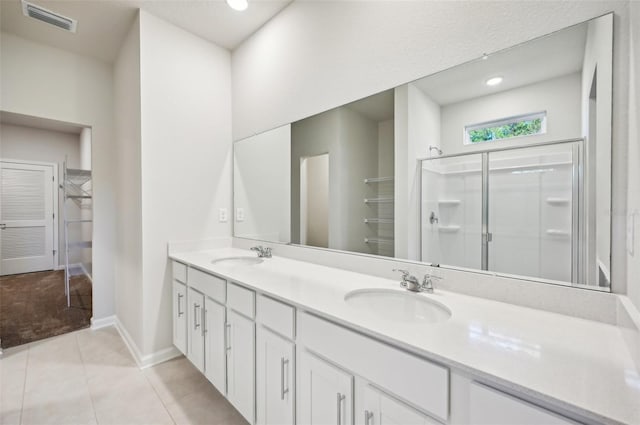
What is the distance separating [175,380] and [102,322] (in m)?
1.57

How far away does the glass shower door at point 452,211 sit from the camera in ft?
4.15

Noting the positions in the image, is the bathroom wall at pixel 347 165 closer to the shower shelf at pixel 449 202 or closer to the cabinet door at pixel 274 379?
the shower shelf at pixel 449 202

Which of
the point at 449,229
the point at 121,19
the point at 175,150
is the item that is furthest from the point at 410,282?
the point at 121,19

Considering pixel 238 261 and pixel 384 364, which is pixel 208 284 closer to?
pixel 238 261

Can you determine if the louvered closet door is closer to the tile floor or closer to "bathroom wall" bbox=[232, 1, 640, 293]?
the tile floor

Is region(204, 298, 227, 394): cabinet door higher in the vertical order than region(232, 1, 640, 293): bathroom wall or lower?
lower

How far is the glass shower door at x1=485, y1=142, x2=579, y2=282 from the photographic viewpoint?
3.39 ft

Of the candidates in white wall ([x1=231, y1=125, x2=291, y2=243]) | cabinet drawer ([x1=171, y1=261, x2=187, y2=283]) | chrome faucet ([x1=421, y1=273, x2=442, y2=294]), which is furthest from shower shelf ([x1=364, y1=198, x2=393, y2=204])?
cabinet drawer ([x1=171, y1=261, x2=187, y2=283])

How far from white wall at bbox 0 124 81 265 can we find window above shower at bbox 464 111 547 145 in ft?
19.2

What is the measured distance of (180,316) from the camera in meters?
2.17

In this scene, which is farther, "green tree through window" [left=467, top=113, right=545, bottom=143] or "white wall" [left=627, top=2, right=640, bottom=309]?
"green tree through window" [left=467, top=113, right=545, bottom=143]

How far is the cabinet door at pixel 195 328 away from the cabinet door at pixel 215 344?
0.06 m

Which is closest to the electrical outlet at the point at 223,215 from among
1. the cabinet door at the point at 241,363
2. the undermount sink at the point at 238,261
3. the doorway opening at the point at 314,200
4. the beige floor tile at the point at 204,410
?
the undermount sink at the point at 238,261

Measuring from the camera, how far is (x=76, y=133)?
539 cm
